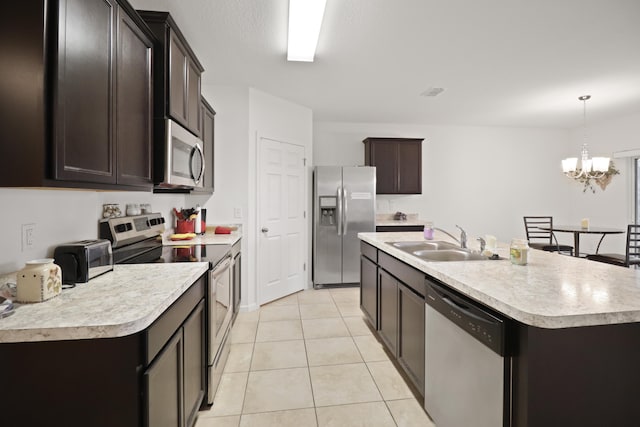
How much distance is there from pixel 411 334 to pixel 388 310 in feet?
1.54

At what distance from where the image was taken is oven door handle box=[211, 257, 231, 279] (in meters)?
1.96

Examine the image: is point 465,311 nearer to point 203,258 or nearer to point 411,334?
point 411,334

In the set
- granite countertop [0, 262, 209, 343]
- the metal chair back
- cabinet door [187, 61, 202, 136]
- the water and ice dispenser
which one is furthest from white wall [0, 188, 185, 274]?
the metal chair back

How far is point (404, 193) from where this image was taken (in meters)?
5.20

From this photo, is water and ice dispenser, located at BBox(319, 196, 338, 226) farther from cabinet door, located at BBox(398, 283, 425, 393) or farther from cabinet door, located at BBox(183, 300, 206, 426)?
cabinet door, located at BBox(183, 300, 206, 426)

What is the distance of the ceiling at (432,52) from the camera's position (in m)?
2.23

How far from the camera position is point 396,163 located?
16.8 ft

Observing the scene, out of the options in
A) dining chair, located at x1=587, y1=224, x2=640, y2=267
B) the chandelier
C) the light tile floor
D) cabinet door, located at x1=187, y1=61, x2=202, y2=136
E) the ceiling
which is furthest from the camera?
the chandelier

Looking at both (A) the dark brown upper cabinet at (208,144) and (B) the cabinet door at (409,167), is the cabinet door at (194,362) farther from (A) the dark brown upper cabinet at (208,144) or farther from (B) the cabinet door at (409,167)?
(B) the cabinet door at (409,167)

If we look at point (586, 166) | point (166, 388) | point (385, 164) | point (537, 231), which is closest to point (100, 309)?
point (166, 388)

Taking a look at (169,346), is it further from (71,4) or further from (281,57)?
(281,57)

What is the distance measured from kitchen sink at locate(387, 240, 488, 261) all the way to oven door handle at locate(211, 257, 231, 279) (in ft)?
4.22

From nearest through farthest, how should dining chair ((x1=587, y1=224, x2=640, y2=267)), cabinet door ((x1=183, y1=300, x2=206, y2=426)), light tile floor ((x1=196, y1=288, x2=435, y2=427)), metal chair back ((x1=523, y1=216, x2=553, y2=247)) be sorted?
cabinet door ((x1=183, y1=300, x2=206, y2=426))
light tile floor ((x1=196, y1=288, x2=435, y2=427))
dining chair ((x1=587, y1=224, x2=640, y2=267))
metal chair back ((x1=523, y1=216, x2=553, y2=247))

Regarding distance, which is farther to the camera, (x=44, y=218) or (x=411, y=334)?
(x=411, y=334)
